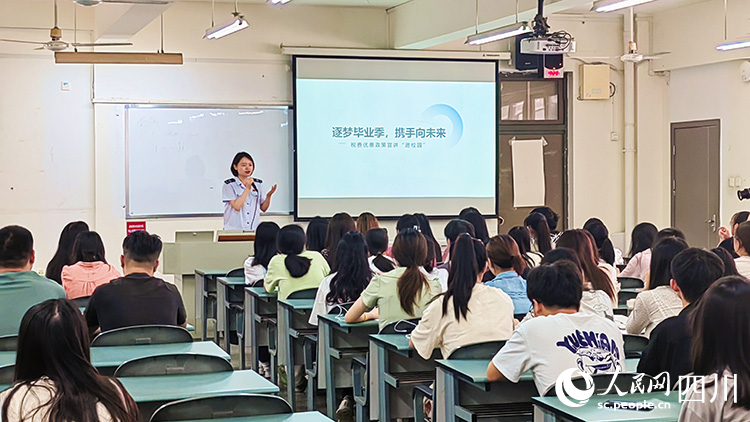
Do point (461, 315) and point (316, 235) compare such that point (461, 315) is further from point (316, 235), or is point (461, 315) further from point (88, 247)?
point (316, 235)

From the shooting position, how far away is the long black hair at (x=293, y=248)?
596 centimetres

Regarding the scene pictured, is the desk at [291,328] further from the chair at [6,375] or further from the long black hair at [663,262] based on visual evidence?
the chair at [6,375]

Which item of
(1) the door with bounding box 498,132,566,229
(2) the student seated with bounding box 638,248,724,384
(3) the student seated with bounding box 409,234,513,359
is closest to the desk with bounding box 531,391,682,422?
(2) the student seated with bounding box 638,248,724,384

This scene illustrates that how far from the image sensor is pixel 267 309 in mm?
6445

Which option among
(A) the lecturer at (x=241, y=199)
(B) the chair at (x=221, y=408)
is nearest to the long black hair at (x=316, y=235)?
(A) the lecturer at (x=241, y=199)

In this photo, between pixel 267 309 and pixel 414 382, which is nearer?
pixel 414 382

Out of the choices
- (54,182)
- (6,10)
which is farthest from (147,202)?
(6,10)

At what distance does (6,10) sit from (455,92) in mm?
4949

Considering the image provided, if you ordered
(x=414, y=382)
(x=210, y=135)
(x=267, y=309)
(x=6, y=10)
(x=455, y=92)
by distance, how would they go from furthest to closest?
(x=455, y=92)
(x=210, y=135)
(x=6, y=10)
(x=267, y=309)
(x=414, y=382)

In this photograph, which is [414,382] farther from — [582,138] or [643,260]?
[582,138]

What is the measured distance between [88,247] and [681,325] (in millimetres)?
3538

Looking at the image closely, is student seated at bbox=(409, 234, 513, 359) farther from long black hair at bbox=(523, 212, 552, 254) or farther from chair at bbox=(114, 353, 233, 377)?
long black hair at bbox=(523, 212, 552, 254)

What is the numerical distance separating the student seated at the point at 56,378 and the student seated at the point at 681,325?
1920 mm

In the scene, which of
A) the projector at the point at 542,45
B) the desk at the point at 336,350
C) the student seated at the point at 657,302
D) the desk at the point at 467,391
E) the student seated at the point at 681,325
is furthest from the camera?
the projector at the point at 542,45
